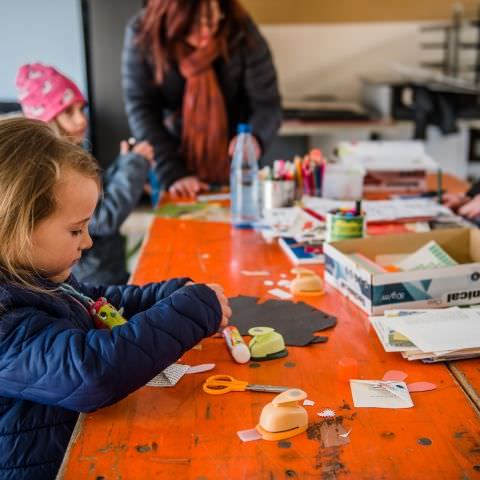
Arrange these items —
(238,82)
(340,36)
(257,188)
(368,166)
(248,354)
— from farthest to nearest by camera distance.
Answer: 1. (340,36)
2. (238,82)
3. (368,166)
4. (257,188)
5. (248,354)

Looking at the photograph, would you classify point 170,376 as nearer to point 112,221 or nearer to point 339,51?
point 112,221

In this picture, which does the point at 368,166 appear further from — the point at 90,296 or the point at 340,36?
the point at 340,36

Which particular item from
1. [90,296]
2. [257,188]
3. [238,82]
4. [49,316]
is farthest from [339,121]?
[49,316]

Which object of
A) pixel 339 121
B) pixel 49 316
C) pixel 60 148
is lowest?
pixel 339 121

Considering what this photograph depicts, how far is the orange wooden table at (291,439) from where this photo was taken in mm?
887

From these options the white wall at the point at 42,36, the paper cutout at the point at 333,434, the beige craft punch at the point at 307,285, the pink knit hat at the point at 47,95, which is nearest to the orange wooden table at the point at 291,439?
the paper cutout at the point at 333,434

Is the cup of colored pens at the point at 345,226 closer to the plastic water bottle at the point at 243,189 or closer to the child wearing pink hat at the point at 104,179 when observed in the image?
the plastic water bottle at the point at 243,189

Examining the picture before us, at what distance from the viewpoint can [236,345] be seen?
47.9 inches

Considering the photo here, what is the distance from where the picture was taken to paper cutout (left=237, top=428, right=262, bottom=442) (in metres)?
0.96

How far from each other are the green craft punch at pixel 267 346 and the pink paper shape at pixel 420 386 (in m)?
0.22

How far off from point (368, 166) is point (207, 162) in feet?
1.97

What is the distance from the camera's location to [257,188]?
2.21 m

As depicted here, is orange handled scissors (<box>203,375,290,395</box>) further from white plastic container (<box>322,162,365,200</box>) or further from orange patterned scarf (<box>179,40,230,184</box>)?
orange patterned scarf (<box>179,40,230,184</box>)

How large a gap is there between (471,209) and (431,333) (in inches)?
35.8
